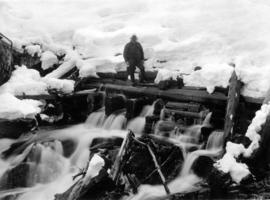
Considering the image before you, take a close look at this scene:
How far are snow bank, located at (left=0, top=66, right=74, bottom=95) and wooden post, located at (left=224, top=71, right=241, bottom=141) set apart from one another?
669 centimetres

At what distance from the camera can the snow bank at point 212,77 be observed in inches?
416

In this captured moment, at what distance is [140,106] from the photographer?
39.0 feet

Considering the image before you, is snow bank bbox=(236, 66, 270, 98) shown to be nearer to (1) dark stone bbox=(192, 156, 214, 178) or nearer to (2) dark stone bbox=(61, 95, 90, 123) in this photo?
(1) dark stone bbox=(192, 156, 214, 178)

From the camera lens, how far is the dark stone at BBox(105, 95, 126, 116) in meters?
12.3

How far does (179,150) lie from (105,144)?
2.18 metres

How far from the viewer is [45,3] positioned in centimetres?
2442

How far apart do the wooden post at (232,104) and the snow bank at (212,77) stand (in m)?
0.69

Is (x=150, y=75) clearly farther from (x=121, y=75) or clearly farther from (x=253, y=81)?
(x=253, y=81)

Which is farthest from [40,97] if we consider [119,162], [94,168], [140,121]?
[94,168]

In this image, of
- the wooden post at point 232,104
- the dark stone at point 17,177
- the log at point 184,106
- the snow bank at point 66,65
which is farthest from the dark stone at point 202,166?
the snow bank at point 66,65

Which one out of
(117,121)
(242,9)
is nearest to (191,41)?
(242,9)

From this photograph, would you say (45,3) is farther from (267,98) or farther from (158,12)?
(267,98)

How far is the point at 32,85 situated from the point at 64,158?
13.8ft

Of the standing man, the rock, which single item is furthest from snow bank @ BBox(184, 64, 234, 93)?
the rock
